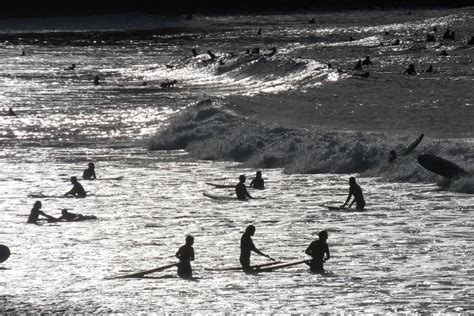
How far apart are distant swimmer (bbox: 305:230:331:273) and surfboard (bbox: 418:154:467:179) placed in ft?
26.9

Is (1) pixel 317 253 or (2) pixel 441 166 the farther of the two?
(2) pixel 441 166

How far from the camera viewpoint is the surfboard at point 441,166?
81.9 feet

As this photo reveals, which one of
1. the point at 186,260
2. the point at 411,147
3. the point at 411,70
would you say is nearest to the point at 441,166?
the point at 411,147

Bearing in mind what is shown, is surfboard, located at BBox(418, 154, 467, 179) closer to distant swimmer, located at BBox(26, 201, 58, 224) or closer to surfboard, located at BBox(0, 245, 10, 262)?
distant swimmer, located at BBox(26, 201, 58, 224)

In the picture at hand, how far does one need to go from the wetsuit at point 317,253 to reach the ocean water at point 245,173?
0.18 meters

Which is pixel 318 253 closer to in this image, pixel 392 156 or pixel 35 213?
pixel 35 213

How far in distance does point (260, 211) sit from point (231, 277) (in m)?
6.18

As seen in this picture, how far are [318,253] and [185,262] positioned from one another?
2.00 meters

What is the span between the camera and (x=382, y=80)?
47.3 meters

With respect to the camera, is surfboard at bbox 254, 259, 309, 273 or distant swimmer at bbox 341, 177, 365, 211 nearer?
surfboard at bbox 254, 259, 309, 273

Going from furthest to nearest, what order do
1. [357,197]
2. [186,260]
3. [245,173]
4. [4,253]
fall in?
1. [245,173]
2. [357,197]
3. [4,253]
4. [186,260]

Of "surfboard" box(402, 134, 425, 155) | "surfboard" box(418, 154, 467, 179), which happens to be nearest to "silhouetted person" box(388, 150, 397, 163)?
"surfboard" box(402, 134, 425, 155)

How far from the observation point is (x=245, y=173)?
2945cm

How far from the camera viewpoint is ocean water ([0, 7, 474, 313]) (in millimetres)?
16547
